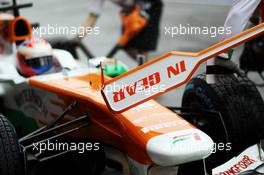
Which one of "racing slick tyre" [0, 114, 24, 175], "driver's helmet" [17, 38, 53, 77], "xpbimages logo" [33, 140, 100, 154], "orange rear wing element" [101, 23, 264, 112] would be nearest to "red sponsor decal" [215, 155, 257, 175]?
"orange rear wing element" [101, 23, 264, 112]

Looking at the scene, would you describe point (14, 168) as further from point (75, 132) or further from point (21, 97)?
point (21, 97)

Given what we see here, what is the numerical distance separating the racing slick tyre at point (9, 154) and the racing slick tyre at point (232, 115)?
38.0 inches

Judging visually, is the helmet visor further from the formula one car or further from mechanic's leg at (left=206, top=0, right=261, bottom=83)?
mechanic's leg at (left=206, top=0, right=261, bottom=83)

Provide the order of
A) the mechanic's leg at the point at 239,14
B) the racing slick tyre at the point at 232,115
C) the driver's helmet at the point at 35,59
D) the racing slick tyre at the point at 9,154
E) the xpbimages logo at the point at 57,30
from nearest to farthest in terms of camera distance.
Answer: the mechanic's leg at the point at 239,14, the racing slick tyre at the point at 9,154, the racing slick tyre at the point at 232,115, the driver's helmet at the point at 35,59, the xpbimages logo at the point at 57,30

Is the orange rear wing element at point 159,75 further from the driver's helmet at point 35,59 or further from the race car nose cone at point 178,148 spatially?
the driver's helmet at point 35,59

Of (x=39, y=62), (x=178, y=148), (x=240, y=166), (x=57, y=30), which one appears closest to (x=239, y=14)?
(x=178, y=148)

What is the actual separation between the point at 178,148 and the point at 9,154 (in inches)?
30.4

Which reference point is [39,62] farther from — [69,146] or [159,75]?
[159,75]

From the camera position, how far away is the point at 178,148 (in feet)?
6.99

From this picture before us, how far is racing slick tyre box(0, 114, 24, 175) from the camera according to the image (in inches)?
91.5

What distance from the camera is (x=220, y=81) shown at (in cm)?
274

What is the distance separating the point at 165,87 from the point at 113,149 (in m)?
0.73

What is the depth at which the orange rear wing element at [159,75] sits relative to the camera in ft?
6.76

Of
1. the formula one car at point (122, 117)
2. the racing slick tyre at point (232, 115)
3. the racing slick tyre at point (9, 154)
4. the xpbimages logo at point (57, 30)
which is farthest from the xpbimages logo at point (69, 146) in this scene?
the xpbimages logo at point (57, 30)
